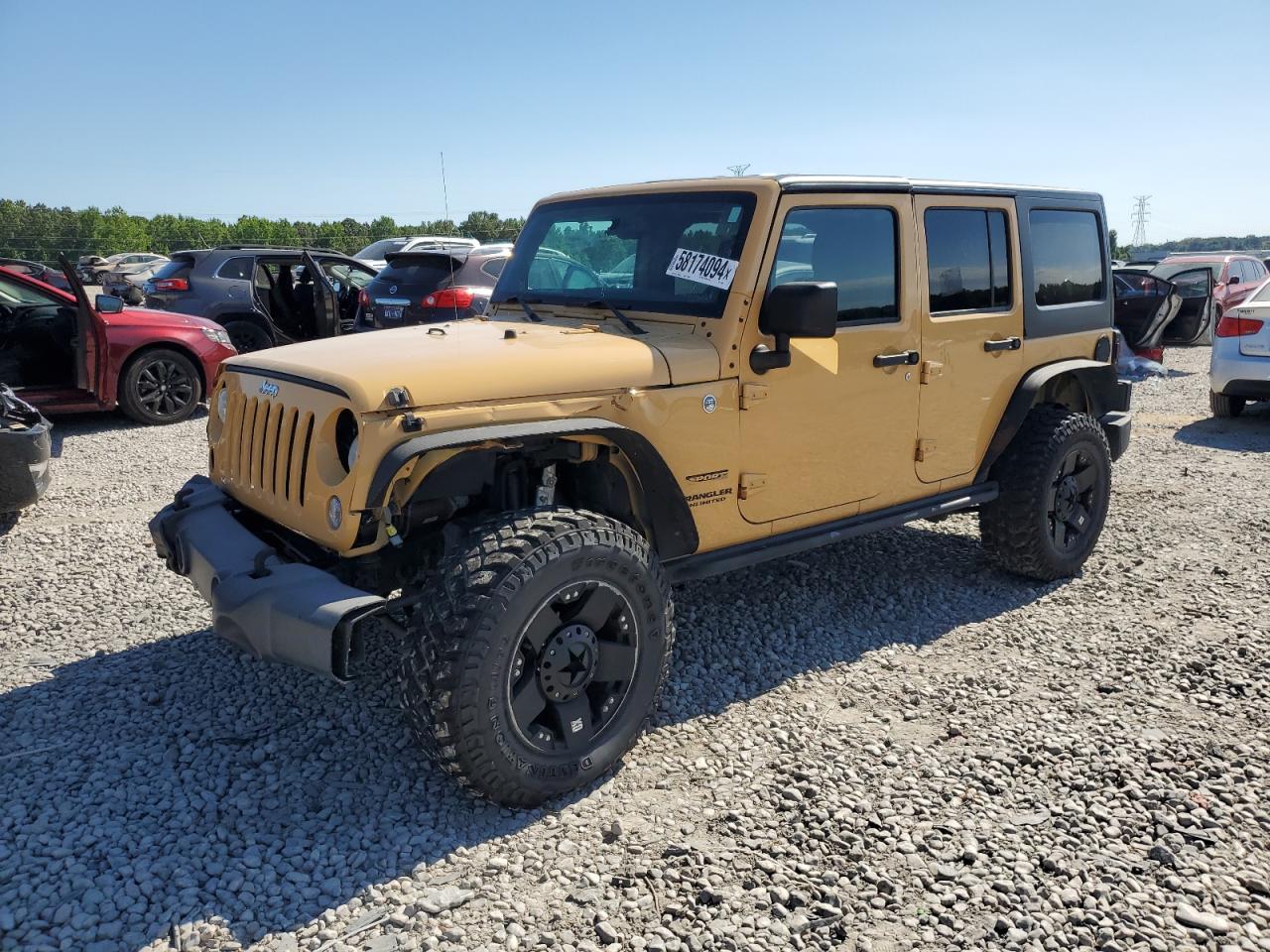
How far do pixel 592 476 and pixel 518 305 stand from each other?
3.74ft

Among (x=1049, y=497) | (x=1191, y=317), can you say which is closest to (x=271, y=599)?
(x=1049, y=497)

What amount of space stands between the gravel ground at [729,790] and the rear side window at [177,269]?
7046mm

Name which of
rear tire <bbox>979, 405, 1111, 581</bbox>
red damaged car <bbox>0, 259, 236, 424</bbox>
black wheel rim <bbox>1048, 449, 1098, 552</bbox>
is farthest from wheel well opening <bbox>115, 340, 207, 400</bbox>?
black wheel rim <bbox>1048, 449, 1098, 552</bbox>

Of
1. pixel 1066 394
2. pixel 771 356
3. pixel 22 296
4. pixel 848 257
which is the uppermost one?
pixel 848 257

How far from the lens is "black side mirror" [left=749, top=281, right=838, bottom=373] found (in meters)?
3.33

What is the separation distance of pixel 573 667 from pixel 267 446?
129 centimetres

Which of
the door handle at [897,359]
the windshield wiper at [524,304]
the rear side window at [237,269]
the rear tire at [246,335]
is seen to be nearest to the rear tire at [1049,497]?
the door handle at [897,359]

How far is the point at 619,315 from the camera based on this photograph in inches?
145

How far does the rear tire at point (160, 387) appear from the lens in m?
8.71

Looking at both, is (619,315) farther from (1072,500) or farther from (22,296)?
(22,296)

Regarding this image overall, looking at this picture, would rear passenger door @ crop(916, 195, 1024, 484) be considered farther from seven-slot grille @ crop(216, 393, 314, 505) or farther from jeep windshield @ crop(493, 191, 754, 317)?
seven-slot grille @ crop(216, 393, 314, 505)

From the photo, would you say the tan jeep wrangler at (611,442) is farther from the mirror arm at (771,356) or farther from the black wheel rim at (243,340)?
the black wheel rim at (243,340)

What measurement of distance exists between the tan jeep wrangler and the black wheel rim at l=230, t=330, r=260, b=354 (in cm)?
786

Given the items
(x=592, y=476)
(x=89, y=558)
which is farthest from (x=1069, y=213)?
(x=89, y=558)
